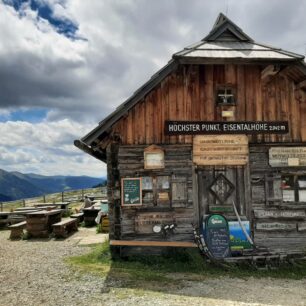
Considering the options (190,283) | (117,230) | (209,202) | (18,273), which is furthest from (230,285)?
(18,273)

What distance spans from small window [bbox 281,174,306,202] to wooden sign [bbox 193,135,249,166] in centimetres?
154

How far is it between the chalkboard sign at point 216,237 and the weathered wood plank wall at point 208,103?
2.63 metres

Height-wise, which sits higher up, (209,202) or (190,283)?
(209,202)

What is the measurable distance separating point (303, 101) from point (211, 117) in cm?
314

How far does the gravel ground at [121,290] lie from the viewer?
803 cm

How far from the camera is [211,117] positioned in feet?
39.2

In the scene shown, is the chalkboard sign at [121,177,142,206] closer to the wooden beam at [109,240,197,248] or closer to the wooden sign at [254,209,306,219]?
the wooden beam at [109,240,197,248]

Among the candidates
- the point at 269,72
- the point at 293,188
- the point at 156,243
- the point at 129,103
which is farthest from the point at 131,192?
the point at 269,72

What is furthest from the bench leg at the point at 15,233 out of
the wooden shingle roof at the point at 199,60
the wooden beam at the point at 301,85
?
the wooden beam at the point at 301,85

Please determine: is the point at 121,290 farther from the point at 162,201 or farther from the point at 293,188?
the point at 293,188

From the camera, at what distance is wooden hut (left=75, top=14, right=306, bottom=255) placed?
38.2ft

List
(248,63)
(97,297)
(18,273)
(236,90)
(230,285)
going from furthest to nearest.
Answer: (236,90), (248,63), (18,273), (230,285), (97,297)

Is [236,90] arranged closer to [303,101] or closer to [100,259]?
[303,101]

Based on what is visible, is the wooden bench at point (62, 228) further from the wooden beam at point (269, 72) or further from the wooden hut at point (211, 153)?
the wooden beam at point (269, 72)
